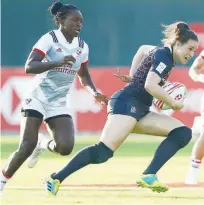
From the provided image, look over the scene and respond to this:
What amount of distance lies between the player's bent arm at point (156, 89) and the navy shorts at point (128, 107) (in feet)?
1.23

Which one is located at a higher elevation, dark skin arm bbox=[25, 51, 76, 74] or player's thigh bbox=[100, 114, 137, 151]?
dark skin arm bbox=[25, 51, 76, 74]

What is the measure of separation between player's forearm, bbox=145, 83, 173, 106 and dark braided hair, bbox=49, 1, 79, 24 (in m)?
1.38

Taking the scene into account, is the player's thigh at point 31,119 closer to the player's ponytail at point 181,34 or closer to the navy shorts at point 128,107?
the navy shorts at point 128,107

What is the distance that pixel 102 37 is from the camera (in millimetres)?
32562

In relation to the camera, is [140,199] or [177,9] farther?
[177,9]

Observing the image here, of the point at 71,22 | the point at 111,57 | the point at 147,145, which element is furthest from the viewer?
the point at 111,57

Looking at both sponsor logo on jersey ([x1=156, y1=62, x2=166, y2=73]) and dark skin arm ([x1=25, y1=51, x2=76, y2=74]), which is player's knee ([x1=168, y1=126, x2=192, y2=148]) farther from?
dark skin arm ([x1=25, y1=51, x2=76, y2=74])

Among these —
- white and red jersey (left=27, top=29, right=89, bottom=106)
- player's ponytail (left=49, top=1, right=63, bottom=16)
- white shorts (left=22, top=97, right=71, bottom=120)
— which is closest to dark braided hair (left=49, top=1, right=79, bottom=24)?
player's ponytail (left=49, top=1, right=63, bottom=16)

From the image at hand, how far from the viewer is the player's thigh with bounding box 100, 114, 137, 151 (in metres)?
9.70

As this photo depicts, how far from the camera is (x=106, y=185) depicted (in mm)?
11312

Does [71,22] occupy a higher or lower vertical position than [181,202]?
higher

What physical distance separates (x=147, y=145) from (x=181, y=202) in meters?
10.3

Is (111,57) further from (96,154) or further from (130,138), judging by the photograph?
(96,154)

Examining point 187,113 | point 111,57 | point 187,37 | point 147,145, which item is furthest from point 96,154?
point 111,57
